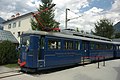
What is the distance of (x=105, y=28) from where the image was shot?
5153cm

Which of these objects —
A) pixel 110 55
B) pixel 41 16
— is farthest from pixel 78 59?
pixel 110 55

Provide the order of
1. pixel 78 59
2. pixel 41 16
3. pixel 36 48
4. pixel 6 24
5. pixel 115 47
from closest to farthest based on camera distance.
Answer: pixel 36 48
pixel 78 59
pixel 41 16
pixel 115 47
pixel 6 24

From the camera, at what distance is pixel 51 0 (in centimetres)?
2577

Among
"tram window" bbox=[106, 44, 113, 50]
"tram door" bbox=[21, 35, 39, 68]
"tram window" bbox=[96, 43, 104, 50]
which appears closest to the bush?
"tram door" bbox=[21, 35, 39, 68]

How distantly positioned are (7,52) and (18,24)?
22.8 meters

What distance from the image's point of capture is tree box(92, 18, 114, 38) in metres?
51.0

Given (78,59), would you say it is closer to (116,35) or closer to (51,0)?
(51,0)

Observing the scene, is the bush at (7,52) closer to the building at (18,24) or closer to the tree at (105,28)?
the building at (18,24)

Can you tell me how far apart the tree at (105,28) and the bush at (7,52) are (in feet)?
118

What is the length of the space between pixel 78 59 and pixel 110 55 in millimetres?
10688

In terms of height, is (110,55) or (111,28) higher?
(111,28)

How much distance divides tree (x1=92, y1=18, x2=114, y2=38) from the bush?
1421 inches

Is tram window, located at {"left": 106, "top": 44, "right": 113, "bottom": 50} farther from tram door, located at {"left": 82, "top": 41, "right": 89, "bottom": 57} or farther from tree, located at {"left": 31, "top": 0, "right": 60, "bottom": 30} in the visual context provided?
tree, located at {"left": 31, "top": 0, "right": 60, "bottom": 30}

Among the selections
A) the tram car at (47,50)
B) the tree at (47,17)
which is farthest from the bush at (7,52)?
the tree at (47,17)
